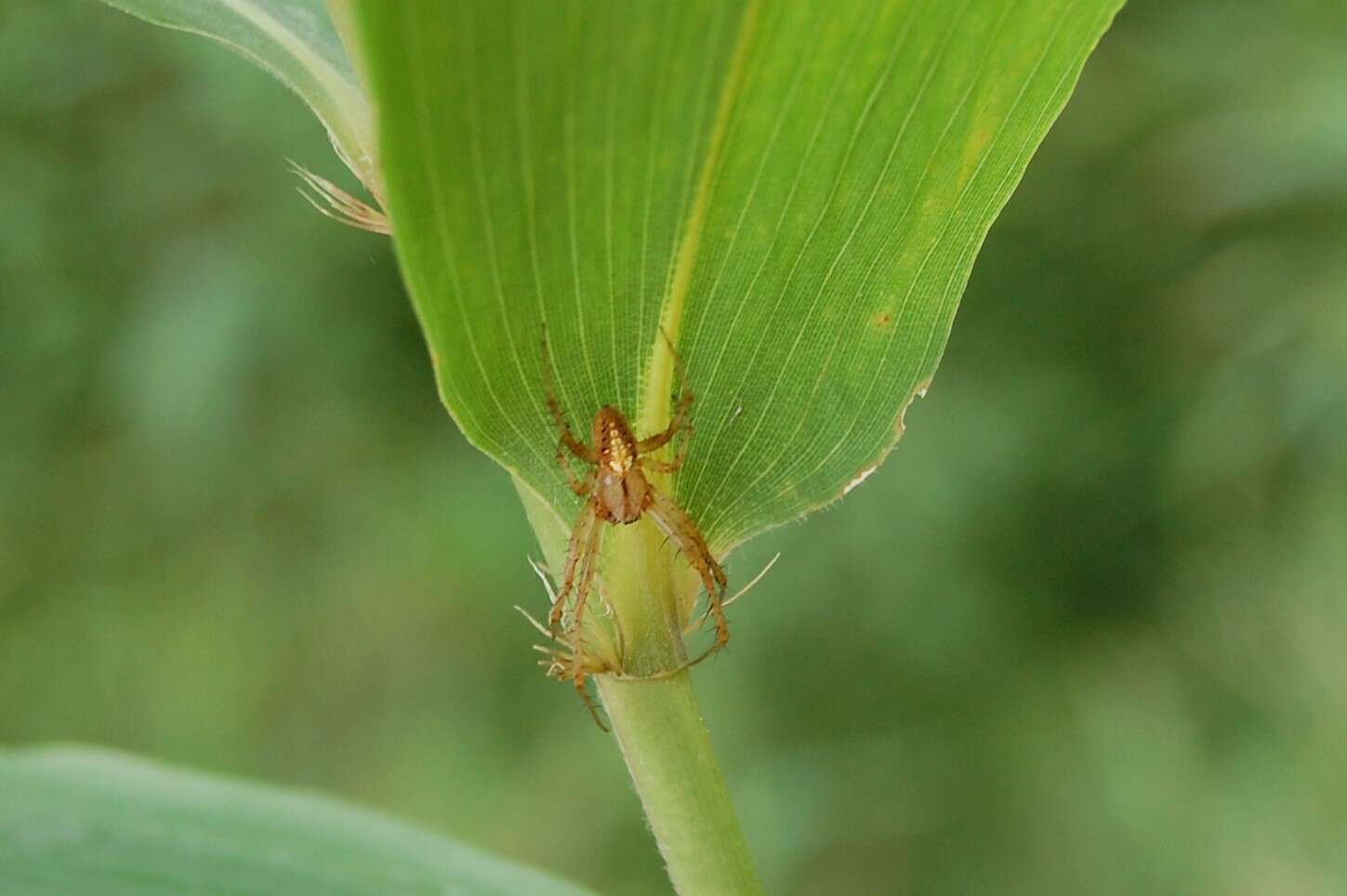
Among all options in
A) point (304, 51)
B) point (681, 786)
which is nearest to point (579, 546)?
point (681, 786)

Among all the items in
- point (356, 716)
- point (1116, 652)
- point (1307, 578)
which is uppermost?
point (1307, 578)

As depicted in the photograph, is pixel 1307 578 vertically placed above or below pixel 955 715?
above

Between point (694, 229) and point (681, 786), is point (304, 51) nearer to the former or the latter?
point (694, 229)

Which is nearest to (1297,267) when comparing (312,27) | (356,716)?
(312,27)

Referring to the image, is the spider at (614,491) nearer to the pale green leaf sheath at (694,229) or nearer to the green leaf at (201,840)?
the pale green leaf sheath at (694,229)

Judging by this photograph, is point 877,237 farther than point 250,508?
No

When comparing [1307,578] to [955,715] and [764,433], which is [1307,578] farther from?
[764,433]

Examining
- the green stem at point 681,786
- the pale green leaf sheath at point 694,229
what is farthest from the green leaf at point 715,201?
the green stem at point 681,786
